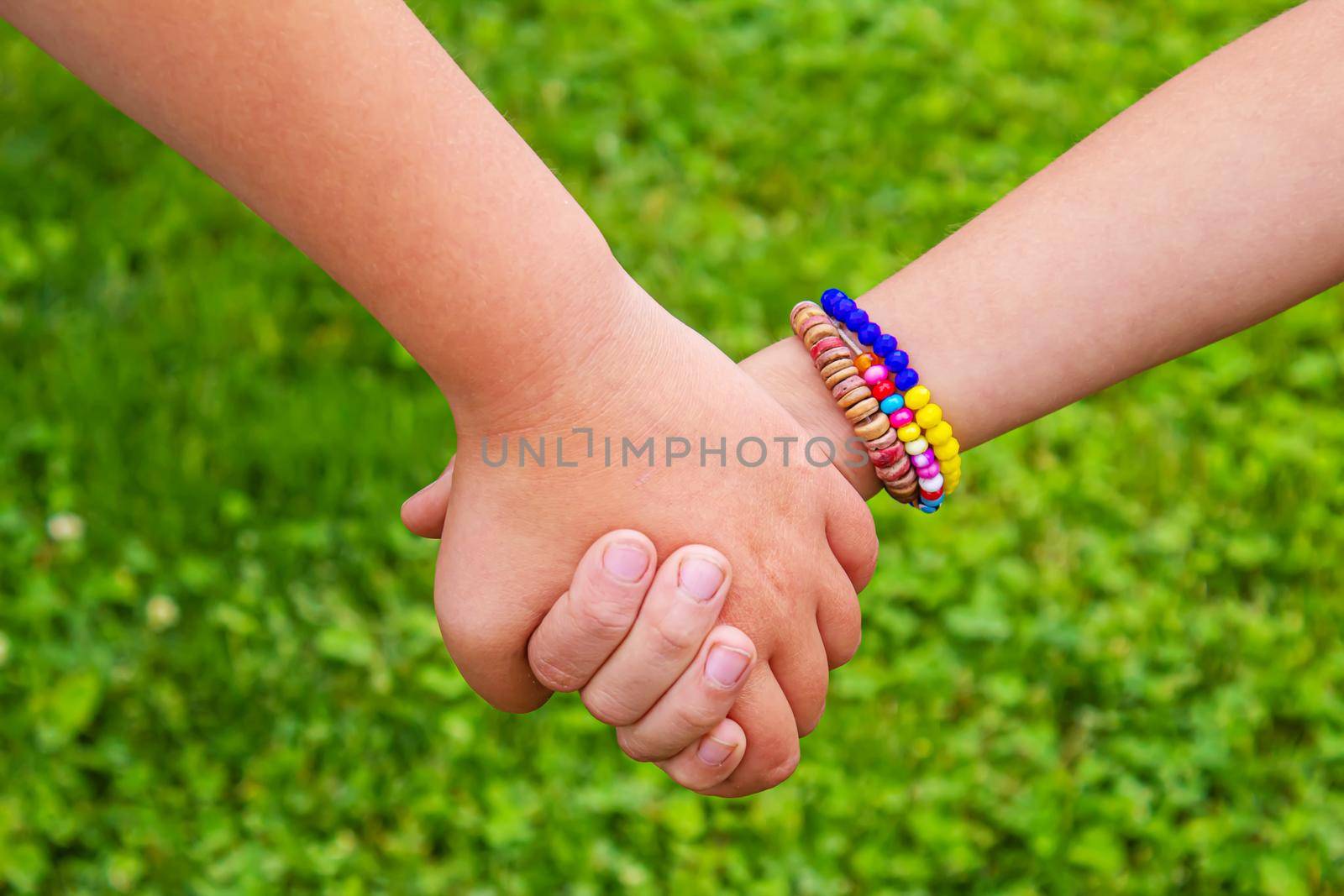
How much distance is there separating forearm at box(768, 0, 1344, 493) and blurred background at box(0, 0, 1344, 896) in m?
1.10

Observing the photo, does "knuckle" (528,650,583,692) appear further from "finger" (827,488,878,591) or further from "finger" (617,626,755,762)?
"finger" (827,488,878,591)

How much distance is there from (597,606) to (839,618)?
0.36 m

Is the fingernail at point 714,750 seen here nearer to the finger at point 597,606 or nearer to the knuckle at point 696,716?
the knuckle at point 696,716

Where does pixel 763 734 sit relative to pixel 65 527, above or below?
below

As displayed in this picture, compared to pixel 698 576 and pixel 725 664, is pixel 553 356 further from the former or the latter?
pixel 725 664

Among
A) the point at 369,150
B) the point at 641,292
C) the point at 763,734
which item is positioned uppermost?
the point at 369,150

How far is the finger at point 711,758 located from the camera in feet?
5.27

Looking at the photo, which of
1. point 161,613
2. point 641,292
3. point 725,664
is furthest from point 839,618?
point 161,613

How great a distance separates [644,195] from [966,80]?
1099mm

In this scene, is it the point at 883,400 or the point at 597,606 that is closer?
the point at 597,606

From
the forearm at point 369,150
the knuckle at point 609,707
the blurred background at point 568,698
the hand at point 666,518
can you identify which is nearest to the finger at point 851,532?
the hand at point 666,518

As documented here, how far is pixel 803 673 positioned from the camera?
5.39ft

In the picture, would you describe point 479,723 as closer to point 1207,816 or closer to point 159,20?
point 1207,816

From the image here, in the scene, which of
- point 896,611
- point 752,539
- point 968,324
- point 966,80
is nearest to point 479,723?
point 896,611
